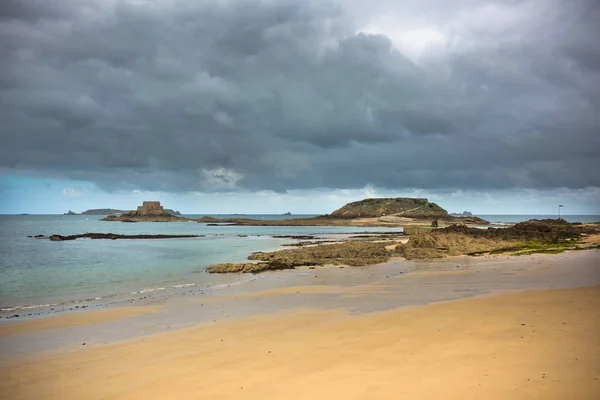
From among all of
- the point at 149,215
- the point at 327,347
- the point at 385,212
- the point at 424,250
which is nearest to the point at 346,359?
the point at 327,347

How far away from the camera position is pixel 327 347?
370 inches

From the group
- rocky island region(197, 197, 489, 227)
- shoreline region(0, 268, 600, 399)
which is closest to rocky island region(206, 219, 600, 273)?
shoreline region(0, 268, 600, 399)

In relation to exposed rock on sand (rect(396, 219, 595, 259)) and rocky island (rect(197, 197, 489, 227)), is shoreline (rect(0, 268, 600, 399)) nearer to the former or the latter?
exposed rock on sand (rect(396, 219, 595, 259))

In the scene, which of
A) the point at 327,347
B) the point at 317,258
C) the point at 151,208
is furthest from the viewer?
the point at 151,208

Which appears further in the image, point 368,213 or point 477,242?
point 368,213

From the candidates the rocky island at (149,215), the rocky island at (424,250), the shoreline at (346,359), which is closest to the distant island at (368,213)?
the rocky island at (149,215)

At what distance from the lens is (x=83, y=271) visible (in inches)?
1088

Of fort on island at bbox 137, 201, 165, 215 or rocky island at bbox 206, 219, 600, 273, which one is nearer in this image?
rocky island at bbox 206, 219, 600, 273

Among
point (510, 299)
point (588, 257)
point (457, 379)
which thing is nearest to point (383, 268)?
point (510, 299)

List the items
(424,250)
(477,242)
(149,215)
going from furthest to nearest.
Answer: (149,215) < (477,242) < (424,250)

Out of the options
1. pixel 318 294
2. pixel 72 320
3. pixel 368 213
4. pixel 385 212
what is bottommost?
pixel 72 320

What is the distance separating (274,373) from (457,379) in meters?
3.43

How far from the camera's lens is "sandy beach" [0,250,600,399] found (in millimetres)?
7125

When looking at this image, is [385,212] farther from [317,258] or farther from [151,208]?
[317,258]
